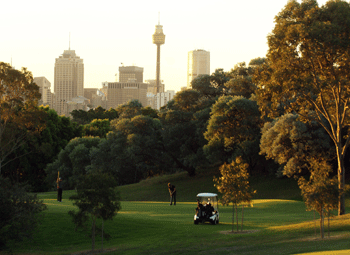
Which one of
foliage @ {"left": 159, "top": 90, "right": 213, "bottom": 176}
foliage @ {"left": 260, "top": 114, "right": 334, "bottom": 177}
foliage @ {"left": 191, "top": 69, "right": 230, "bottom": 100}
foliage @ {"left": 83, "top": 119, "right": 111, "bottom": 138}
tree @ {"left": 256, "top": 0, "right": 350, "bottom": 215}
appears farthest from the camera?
foliage @ {"left": 83, "top": 119, "right": 111, "bottom": 138}

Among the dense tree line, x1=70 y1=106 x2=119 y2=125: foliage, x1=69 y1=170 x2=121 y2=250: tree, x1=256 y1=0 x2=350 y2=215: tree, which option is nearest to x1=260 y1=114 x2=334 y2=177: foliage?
the dense tree line

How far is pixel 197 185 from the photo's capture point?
173 ft

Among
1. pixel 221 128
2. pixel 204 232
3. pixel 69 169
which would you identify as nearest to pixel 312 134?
pixel 221 128

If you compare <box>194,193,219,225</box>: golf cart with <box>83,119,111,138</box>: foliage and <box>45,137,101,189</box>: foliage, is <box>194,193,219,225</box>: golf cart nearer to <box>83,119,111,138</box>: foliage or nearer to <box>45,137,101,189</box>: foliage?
<box>45,137,101,189</box>: foliage

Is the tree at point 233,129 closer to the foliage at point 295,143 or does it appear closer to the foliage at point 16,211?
the foliage at point 295,143

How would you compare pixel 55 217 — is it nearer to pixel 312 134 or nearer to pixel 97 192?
pixel 97 192

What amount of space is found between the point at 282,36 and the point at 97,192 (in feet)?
48.8

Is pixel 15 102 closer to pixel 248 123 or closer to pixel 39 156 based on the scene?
pixel 39 156

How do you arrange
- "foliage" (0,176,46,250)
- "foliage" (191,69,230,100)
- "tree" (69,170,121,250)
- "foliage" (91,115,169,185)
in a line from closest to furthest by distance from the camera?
"tree" (69,170,121,250), "foliage" (0,176,46,250), "foliage" (91,115,169,185), "foliage" (191,69,230,100)

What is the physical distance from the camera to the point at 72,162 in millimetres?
63531

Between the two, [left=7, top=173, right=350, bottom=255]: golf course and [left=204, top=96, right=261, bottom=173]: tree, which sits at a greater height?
[left=204, top=96, right=261, bottom=173]: tree

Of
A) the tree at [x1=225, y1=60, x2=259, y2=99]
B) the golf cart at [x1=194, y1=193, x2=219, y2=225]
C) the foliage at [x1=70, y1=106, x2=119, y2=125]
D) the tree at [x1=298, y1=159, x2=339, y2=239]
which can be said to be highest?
the foliage at [x1=70, y1=106, x2=119, y2=125]

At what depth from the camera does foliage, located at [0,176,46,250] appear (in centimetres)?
1923

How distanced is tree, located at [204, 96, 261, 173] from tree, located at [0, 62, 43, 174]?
767 inches
